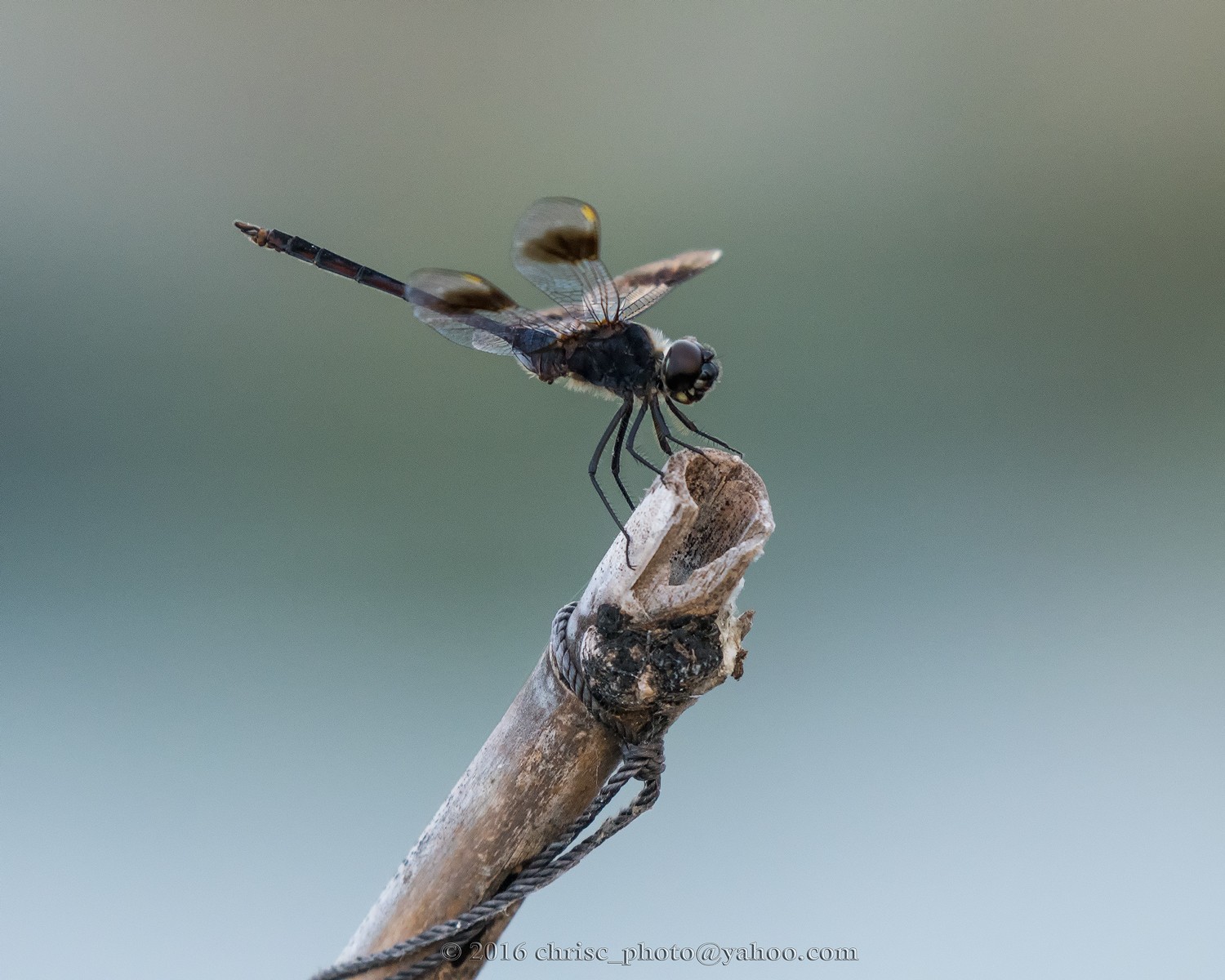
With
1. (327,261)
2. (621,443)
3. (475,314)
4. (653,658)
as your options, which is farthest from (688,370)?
(327,261)

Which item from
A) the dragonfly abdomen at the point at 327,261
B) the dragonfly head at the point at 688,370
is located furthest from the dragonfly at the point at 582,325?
the dragonfly abdomen at the point at 327,261

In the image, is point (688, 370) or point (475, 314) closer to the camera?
point (688, 370)

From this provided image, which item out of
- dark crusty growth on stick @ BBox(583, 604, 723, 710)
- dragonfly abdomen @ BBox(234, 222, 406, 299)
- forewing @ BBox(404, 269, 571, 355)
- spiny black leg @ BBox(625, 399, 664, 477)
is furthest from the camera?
dragonfly abdomen @ BBox(234, 222, 406, 299)

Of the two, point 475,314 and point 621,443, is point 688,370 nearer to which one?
point 621,443

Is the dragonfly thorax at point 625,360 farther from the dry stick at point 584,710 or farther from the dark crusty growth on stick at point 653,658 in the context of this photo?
the dark crusty growth on stick at point 653,658

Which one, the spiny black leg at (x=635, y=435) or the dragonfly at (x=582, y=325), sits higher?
the dragonfly at (x=582, y=325)

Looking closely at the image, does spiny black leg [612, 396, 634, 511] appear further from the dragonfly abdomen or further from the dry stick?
the dragonfly abdomen

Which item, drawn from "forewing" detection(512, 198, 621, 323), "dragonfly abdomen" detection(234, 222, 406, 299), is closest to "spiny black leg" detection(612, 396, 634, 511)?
"forewing" detection(512, 198, 621, 323)
